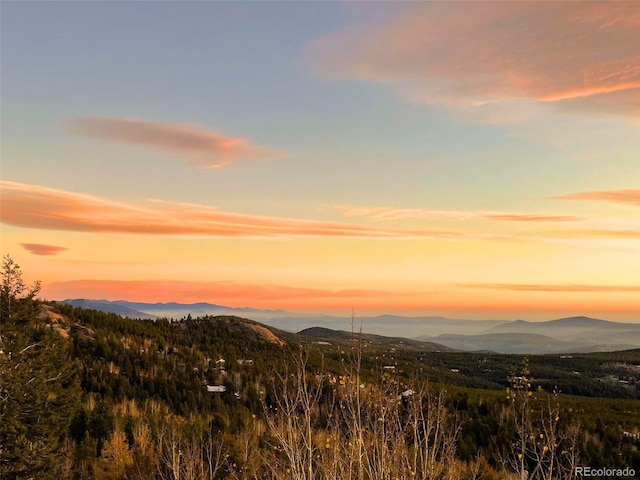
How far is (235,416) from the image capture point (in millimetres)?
19906

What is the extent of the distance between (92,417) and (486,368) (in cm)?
4364

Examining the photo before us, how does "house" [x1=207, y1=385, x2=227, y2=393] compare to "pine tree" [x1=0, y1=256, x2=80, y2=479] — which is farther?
"house" [x1=207, y1=385, x2=227, y2=393]

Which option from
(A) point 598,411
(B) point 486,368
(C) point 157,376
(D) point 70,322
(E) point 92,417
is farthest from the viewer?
(B) point 486,368

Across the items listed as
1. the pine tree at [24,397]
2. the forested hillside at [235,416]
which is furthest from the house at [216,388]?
the pine tree at [24,397]

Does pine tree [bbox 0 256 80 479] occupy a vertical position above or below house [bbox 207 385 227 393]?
above

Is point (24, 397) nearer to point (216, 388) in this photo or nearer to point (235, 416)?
point (235, 416)

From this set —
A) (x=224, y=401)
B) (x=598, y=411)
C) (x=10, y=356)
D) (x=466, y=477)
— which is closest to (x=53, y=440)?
(x=10, y=356)

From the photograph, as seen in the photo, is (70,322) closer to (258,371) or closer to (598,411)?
(258,371)

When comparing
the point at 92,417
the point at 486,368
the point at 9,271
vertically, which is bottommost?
the point at 486,368

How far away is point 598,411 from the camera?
24.5 m

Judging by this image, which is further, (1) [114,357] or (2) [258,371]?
(2) [258,371]

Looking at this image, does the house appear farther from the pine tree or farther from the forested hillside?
the pine tree

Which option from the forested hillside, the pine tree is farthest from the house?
the pine tree

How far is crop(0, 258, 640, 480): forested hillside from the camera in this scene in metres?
11.8
